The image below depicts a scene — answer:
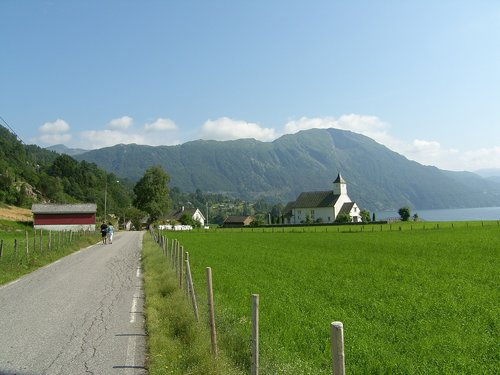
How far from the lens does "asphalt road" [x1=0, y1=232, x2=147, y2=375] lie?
7.50 metres

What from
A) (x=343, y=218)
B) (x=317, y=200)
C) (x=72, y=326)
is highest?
(x=317, y=200)

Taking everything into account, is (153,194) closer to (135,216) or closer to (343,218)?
(135,216)

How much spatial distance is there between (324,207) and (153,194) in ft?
140

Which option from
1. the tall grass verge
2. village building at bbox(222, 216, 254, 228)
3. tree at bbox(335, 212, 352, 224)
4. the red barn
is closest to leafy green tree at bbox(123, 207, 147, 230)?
the red barn

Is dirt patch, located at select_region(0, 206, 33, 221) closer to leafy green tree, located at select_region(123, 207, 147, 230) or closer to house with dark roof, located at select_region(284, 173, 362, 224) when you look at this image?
leafy green tree, located at select_region(123, 207, 147, 230)

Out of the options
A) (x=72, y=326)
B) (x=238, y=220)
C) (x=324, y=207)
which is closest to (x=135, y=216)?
(x=238, y=220)

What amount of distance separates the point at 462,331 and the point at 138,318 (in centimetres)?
701

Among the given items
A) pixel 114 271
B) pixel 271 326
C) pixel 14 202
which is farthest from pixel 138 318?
pixel 14 202

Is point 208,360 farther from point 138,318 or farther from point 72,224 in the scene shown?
point 72,224

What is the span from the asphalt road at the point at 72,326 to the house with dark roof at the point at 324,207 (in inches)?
3803

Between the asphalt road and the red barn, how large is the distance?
62108 millimetres

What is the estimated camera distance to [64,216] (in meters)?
77.5

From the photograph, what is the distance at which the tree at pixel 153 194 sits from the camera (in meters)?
114

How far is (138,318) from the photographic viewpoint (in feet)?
35.7
